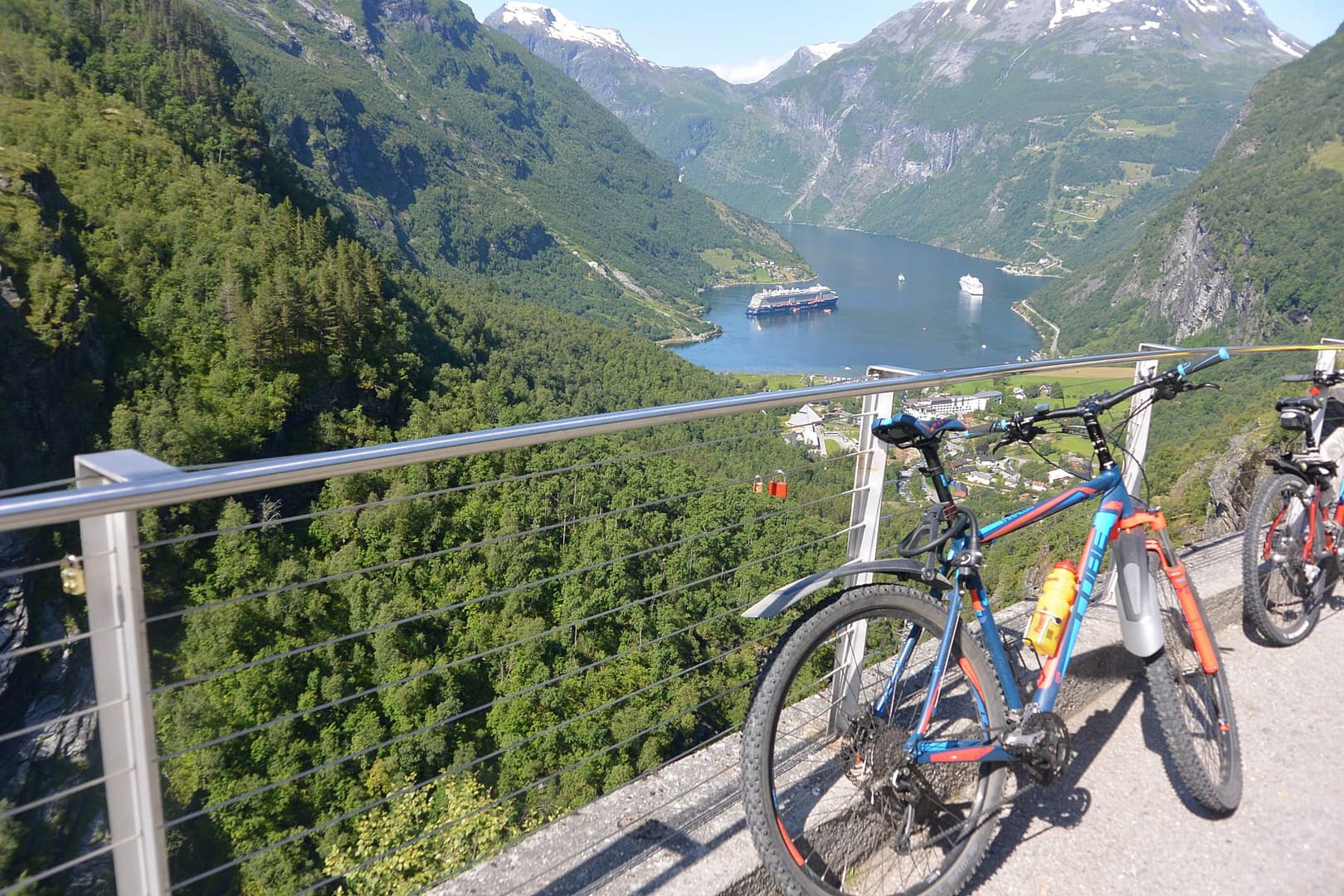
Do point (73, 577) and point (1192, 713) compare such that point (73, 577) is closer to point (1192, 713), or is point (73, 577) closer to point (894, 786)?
point (894, 786)

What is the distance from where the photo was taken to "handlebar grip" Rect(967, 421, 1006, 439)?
2188 mm

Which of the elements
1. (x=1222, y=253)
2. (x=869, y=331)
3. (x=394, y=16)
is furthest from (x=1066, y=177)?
(x=394, y=16)

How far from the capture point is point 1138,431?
3426 mm

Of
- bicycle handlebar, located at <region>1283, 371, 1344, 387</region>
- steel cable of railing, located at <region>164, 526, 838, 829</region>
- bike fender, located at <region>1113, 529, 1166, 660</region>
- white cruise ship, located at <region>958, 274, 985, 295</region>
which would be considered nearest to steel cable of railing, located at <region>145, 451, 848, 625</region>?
steel cable of railing, located at <region>164, 526, 838, 829</region>

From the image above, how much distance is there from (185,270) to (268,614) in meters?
24.3

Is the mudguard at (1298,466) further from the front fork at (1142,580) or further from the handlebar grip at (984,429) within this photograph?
the handlebar grip at (984,429)

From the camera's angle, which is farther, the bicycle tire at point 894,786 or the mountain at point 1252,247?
the mountain at point 1252,247

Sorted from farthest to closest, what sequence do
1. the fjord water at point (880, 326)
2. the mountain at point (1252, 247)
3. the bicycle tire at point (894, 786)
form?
the fjord water at point (880, 326) < the mountain at point (1252, 247) < the bicycle tire at point (894, 786)

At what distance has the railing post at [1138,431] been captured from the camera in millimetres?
2653

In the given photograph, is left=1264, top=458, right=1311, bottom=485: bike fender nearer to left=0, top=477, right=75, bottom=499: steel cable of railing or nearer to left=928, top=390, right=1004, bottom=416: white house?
left=928, top=390, right=1004, bottom=416: white house

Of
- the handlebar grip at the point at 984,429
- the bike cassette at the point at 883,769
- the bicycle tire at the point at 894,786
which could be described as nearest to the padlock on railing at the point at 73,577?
the bicycle tire at the point at 894,786

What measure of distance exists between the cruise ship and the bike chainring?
106 meters

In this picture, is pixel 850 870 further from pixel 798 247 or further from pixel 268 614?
pixel 798 247

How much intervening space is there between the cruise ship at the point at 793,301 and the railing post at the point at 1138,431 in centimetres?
10429
